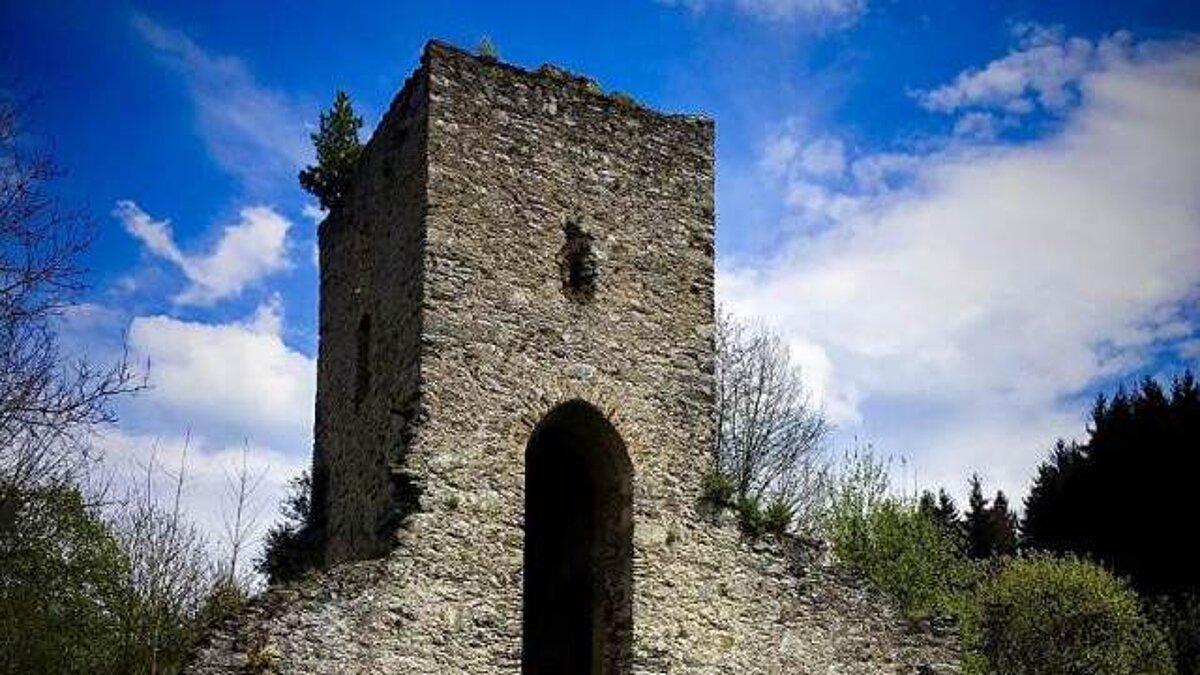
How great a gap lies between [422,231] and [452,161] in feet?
2.67

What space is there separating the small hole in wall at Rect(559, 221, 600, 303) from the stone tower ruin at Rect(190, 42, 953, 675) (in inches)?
1.3

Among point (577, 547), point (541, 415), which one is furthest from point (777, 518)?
point (541, 415)

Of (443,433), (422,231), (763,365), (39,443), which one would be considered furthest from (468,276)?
(763,365)

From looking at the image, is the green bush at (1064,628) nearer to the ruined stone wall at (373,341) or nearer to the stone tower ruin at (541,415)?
the stone tower ruin at (541,415)

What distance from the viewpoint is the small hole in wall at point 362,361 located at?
13518 millimetres

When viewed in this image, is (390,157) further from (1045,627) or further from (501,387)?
(1045,627)

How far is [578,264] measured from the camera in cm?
1313

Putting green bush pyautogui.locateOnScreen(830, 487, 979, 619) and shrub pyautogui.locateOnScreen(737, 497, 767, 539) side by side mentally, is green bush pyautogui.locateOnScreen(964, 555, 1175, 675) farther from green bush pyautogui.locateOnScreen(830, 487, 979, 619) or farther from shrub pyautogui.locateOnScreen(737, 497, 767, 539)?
shrub pyautogui.locateOnScreen(737, 497, 767, 539)

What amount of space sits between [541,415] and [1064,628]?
20.7 meters

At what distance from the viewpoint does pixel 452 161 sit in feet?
41.4

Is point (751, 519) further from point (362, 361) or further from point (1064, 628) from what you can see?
point (1064, 628)

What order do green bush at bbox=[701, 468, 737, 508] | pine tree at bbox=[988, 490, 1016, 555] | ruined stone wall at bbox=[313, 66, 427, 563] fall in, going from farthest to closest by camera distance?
pine tree at bbox=[988, 490, 1016, 555] → green bush at bbox=[701, 468, 737, 508] → ruined stone wall at bbox=[313, 66, 427, 563]

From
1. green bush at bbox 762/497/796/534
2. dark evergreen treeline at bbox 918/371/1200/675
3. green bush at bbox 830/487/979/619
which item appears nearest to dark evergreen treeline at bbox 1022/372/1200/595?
dark evergreen treeline at bbox 918/371/1200/675

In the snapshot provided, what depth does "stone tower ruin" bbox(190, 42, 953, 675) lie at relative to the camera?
38.0 feet
